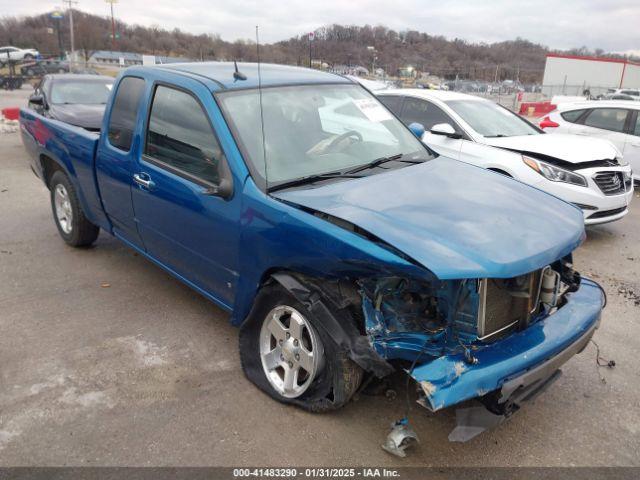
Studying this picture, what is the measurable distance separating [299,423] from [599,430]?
5.52ft

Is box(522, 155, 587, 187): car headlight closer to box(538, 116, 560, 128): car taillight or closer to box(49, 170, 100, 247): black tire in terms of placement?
box(538, 116, 560, 128): car taillight

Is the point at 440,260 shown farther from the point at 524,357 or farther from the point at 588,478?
the point at 588,478

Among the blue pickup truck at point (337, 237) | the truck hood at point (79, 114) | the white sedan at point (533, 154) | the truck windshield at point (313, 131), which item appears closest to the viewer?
the blue pickup truck at point (337, 237)

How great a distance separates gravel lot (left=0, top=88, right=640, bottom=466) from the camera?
2.69 meters

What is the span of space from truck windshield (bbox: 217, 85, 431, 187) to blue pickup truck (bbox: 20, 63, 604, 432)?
13 mm

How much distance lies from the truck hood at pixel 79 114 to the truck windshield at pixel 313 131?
5.87 m

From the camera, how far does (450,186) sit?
310 centimetres

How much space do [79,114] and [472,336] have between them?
8566 millimetres

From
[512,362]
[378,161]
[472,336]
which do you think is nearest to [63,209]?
[378,161]

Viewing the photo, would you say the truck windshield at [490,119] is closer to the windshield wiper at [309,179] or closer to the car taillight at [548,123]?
the car taillight at [548,123]

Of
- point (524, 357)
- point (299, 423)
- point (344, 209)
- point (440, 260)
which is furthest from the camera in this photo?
point (299, 423)

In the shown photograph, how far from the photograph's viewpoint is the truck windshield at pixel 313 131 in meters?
3.15

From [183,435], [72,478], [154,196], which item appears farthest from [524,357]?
[154,196]

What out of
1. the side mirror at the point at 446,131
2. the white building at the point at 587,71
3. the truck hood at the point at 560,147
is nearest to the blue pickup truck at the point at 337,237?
the side mirror at the point at 446,131
